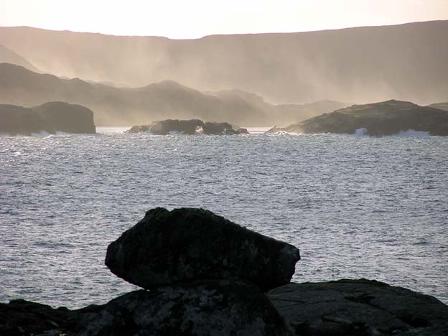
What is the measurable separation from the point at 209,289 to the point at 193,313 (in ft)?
1.61

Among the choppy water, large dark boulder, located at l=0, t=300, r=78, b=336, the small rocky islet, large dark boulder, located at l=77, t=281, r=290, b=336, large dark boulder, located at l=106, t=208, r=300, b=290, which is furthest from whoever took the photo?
the choppy water

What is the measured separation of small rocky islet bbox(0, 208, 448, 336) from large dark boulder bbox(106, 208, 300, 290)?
2 cm

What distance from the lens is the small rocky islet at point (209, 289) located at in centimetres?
1327

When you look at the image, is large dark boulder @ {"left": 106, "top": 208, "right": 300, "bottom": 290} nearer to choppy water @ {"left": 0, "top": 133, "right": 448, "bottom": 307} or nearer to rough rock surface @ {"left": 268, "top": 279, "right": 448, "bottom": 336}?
rough rock surface @ {"left": 268, "top": 279, "right": 448, "bottom": 336}

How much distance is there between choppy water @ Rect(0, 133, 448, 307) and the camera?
42.7 metres

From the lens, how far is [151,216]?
14961 millimetres

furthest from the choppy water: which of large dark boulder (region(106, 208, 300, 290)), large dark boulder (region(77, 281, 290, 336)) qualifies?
large dark boulder (region(77, 281, 290, 336))

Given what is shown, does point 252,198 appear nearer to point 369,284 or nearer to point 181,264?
point 369,284

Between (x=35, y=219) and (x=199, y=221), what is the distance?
189ft

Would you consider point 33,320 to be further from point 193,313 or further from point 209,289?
point 209,289

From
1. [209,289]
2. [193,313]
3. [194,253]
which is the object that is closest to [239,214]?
[194,253]

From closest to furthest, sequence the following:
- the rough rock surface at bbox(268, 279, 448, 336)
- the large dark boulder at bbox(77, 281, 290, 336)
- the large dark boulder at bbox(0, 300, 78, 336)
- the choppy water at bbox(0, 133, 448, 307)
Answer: the large dark boulder at bbox(77, 281, 290, 336) < the rough rock surface at bbox(268, 279, 448, 336) < the large dark boulder at bbox(0, 300, 78, 336) < the choppy water at bbox(0, 133, 448, 307)

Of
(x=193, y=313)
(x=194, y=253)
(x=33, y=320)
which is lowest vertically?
(x=33, y=320)

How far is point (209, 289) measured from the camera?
13.5m
